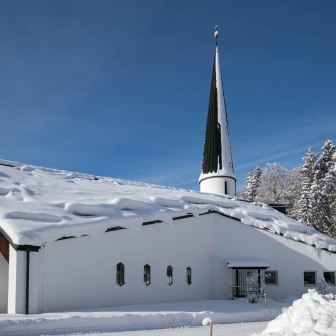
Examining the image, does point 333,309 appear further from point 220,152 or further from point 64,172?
point 220,152

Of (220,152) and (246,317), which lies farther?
(220,152)

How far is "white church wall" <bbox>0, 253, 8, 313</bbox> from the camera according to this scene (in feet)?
48.0

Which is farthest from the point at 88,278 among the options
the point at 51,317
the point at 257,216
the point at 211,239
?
the point at 257,216

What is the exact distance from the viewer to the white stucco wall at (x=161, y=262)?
14.4 metres

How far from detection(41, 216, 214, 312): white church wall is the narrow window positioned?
17 centimetres

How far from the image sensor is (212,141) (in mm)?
31000

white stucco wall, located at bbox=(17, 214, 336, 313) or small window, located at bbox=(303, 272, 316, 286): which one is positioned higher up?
white stucco wall, located at bbox=(17, 214, 336, 313)

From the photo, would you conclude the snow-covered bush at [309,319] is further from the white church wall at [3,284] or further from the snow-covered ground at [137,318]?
the white church wall at [3,284]

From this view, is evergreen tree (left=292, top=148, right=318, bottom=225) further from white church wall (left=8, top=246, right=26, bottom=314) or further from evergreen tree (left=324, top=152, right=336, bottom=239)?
white church wall (left=8, top=246, right=26, bottom=314)

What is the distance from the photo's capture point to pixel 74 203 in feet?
53.9

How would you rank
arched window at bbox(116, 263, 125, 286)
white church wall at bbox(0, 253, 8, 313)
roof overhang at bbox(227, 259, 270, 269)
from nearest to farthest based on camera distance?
white church wall at bbox(0, 253, 8, 313)
arched window at bbox(116, 263, 125, 286)
roof overhang at bbox(227, 259, 270, 269)

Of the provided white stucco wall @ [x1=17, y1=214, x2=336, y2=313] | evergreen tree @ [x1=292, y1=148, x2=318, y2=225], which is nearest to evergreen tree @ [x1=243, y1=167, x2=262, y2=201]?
evergreen tree @ [x1=292, y1=148, x2=318, y2=225]

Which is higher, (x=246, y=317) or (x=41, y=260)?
(x=41, y=260)

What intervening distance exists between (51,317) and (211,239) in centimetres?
984
